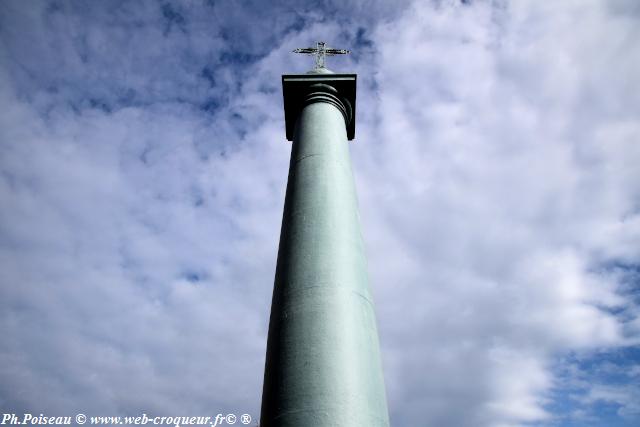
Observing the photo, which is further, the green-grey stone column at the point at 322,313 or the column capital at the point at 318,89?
the column capital at the point at 318,89

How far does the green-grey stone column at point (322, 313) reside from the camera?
735 cm

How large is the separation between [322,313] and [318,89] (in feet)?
30.4

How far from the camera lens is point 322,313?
8352 millimetres

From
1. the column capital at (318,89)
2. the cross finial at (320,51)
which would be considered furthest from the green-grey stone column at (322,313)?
the cross finial at (320,51)

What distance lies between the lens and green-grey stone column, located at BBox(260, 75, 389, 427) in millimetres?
7348

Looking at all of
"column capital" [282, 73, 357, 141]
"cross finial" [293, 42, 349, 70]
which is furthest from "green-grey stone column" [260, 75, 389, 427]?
"cross finial" [293, 42, 349, 70]

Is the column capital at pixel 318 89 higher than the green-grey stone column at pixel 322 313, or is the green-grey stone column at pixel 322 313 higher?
the column capital at pixel 318 89

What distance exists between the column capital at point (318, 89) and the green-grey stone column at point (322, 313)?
2.96 meters

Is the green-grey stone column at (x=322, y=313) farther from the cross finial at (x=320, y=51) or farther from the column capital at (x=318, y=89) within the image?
the cross finial at (x=320, y=51)

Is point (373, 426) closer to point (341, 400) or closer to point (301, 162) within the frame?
point (341, 400)

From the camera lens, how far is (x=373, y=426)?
737 centimetres

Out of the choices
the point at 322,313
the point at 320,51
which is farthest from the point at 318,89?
the point at 322,313

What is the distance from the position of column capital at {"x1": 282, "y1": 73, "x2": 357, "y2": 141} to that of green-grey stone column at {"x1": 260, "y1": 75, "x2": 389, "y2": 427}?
2965mm

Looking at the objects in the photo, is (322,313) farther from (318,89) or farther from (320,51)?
(320,51)
